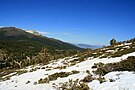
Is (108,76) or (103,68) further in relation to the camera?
(103,68)

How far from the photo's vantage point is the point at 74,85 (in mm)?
16969

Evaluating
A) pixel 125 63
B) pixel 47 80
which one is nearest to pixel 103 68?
pixel 125 63

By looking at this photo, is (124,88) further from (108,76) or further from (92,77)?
(92,77)

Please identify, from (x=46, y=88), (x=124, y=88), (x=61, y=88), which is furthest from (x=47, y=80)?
(x=124, y=88)

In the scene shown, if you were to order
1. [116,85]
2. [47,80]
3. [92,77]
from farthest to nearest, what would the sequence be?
[47,80]
[92,77]
[116,85]

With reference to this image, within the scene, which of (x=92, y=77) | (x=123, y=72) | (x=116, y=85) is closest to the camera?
(x=116, y=85)

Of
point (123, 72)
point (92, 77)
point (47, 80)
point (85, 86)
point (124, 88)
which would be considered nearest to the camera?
point (124, 88)

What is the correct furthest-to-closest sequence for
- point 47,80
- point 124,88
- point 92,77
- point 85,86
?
point 47,80, point 92,77, point 85,86, point 124,88

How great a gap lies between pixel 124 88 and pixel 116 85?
1079 mm

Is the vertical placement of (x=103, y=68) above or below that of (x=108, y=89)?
above

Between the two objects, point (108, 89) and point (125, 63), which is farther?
point (125, 63)

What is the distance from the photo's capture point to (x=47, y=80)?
2153cm

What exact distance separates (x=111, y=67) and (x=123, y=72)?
1898 millimetres

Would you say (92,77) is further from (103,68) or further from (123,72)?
(123,72)
